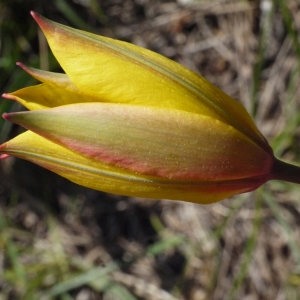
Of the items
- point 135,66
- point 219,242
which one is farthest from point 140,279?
point 135,66

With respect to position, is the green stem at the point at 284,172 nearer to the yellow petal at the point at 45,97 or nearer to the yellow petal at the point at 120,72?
the yellow petal at the point at 120,72

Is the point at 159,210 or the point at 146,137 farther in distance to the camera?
the point at 159,210

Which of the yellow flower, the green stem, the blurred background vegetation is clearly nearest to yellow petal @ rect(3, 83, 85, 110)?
the yellow flower

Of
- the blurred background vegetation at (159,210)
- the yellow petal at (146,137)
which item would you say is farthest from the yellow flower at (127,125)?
the blurred background vegetation at (159,210)

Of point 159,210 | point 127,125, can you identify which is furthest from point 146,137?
point 159,210

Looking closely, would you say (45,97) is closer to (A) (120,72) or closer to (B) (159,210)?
(A) (120,72)

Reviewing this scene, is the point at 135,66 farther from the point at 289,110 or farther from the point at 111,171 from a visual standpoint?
the point at 289,110
